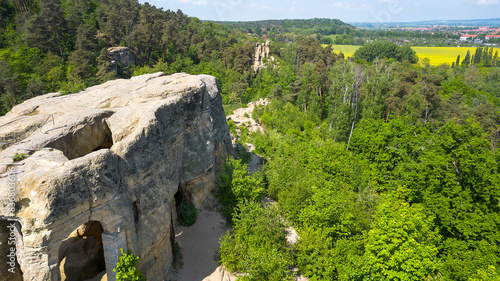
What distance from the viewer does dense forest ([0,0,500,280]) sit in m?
18.0

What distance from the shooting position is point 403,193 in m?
24.4

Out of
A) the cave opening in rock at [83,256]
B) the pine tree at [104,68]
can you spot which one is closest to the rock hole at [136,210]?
the cave opening in rock at [83,256]

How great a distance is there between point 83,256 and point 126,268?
12.8 ft

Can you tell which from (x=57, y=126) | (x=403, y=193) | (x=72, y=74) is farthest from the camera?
(x=72, y=74)

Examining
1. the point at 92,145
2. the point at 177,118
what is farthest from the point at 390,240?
the point at 92,145

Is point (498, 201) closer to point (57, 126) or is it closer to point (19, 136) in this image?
point (57, 126)

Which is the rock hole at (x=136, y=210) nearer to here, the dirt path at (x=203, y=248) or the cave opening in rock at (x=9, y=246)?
the cave opening in rock at (x=9, y=246)

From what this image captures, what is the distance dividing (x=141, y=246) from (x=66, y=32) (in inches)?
2119

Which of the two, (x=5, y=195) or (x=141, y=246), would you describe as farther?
(x=141, y=246)

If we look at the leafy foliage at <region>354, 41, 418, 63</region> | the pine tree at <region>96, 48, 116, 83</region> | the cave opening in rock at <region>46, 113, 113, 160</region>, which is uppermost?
the leafy foliage at <region>354, 41, 418, 63</region>

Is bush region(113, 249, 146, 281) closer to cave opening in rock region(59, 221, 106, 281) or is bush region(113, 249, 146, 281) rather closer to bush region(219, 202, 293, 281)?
cave opening in rock region(59, 221, 106, 281)

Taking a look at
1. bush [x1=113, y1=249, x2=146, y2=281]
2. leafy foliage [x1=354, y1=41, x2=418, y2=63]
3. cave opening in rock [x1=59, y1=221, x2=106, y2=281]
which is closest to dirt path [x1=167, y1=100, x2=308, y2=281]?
cave opening in rock [x1=59, y1=221, x2=106, y2=281]

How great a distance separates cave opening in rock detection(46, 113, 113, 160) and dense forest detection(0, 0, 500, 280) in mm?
9655

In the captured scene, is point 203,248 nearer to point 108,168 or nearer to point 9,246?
point 108,168
